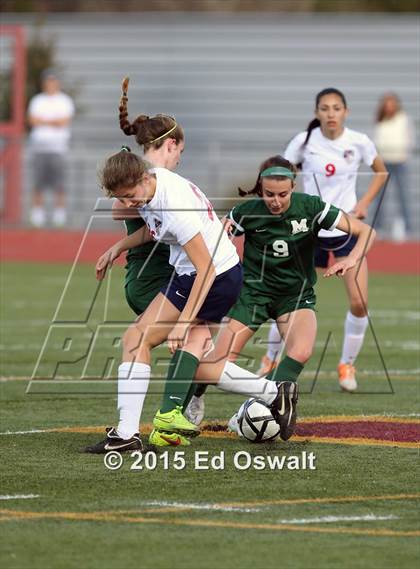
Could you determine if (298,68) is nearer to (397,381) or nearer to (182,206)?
(397,381)

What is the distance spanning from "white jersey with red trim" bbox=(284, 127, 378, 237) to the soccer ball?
3.16 m

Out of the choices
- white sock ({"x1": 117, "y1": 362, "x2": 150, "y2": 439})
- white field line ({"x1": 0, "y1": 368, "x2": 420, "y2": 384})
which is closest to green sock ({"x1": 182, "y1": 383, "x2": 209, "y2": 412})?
white sock ({"x1": 117, "y1": 362, "x2": 150, "y2": 439})

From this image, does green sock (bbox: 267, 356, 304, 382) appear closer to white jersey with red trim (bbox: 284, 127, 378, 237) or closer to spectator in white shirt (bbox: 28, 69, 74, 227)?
white jersey with red trim (bbox: 284, 127, 378, 237)

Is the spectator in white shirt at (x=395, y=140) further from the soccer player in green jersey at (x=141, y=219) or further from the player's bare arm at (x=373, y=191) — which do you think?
the soccer player in green jersey at (x=141, y=219)

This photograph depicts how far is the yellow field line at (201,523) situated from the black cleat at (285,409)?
1.66 m

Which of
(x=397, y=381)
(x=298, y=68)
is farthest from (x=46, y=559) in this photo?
(x=298, y=68)

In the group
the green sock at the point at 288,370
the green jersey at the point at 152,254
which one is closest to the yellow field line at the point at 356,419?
the green sock at the point at 288,370

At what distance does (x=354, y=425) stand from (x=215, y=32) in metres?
19.0

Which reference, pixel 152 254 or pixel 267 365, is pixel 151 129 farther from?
pixel 267 365

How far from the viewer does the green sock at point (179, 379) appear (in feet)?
23.0

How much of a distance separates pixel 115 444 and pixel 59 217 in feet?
47.6

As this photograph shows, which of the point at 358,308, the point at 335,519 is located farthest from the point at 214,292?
the point at 358,308

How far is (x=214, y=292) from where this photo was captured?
277 inches

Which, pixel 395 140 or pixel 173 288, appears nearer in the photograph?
pixel 173 288
